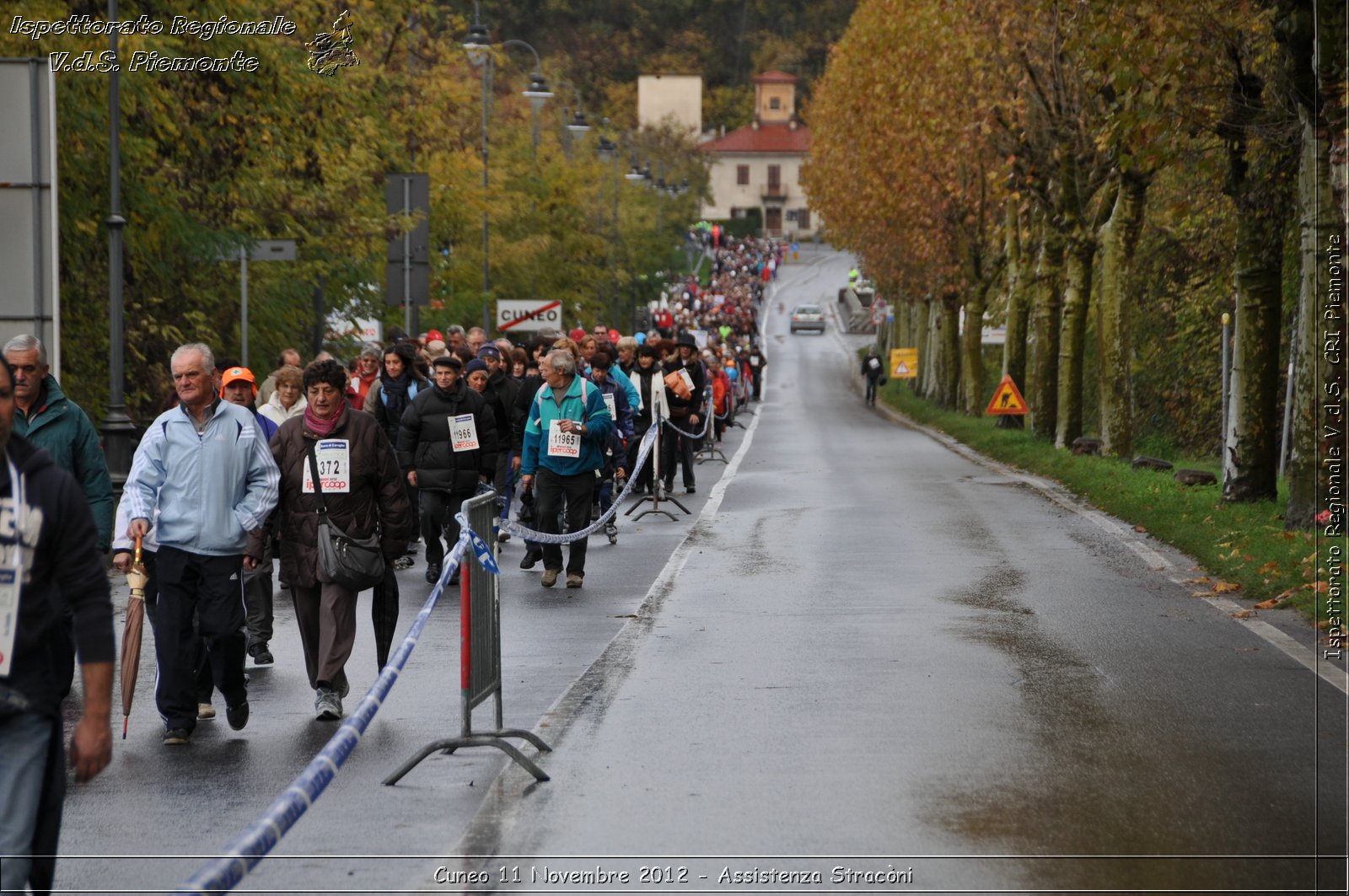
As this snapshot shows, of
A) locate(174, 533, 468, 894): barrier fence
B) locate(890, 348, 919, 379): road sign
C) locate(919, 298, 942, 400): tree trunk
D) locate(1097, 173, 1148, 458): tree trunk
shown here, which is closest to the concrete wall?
locate(919, 298, 942, 400): tree trunk

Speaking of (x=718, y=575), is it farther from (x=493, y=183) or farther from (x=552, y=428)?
(x=493, y=183)

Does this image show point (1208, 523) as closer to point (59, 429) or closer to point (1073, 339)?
point (59, 429)

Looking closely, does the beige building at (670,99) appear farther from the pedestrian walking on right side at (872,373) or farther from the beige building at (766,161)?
the pedestrian walking on right side at (872,373)

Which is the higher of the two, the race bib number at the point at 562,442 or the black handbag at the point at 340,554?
the race bib number at the point at 562,442

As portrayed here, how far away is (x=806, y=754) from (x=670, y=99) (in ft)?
564

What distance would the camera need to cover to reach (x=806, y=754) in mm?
8422

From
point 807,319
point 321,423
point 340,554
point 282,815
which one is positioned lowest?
point 282,815

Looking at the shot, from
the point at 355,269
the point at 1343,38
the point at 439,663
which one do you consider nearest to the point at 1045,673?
the point at 439,663

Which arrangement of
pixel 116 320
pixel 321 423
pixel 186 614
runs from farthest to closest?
pixel 116 320 → pixel 321 423 → pixel 186 614

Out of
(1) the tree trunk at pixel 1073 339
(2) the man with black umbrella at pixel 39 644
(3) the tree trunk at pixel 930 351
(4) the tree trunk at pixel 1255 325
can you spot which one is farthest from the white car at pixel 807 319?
(2) the man with black umbrella at pixel 39 644

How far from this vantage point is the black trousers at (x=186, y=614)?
908 cm

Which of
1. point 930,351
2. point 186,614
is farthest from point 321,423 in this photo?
point 930,351

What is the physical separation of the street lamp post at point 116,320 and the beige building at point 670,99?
498ft

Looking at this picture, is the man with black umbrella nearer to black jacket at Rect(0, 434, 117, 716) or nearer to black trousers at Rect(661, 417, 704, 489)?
black jacket at Rect(0, 434, 117, 716)
